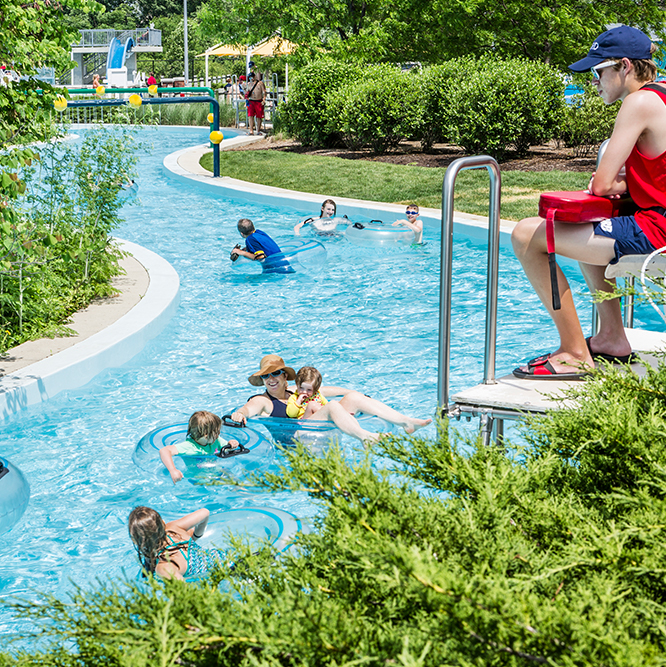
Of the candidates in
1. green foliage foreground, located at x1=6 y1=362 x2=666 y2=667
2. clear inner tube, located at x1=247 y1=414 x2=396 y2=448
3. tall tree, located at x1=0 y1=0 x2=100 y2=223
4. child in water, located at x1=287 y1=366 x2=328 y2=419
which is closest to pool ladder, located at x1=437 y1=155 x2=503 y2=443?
green foliage foreground, located at x1=6 y1=362 x2=666 y2=667

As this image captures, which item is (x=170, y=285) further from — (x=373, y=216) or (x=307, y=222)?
(x=373, y=216)

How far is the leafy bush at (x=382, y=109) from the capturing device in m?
20.3

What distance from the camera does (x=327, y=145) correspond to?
23.1m

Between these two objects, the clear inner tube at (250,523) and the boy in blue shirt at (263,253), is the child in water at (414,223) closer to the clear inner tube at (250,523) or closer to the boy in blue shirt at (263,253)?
the boy in blue shirt at (263,253)

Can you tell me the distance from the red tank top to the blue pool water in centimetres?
204

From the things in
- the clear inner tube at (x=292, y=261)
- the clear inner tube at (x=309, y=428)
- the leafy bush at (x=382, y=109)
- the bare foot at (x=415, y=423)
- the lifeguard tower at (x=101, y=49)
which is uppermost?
the lifeguard tower at (x=101, y=49)

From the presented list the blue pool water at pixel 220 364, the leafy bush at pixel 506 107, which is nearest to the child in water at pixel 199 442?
the blue pool water at pixel 220 364

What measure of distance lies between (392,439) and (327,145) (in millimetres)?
21496

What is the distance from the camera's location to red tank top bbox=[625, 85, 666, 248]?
3646mm

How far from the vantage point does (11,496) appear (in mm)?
4715

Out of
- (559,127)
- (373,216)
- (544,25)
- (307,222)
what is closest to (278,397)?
(307,222)

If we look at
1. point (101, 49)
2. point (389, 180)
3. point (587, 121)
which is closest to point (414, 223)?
point (389, 180)

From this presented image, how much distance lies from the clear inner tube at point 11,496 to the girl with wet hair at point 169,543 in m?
0.99

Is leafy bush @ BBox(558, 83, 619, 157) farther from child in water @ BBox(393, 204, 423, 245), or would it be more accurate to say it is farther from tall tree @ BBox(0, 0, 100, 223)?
tall tree @ BBox(0, 0, 100, 223)
